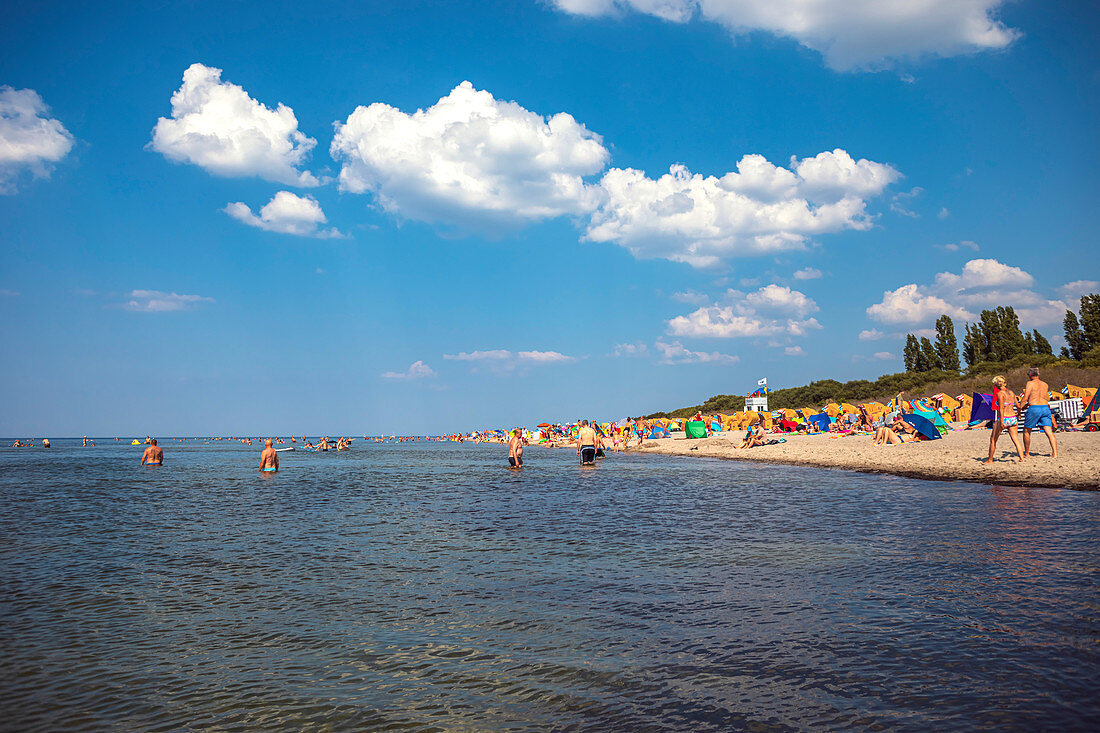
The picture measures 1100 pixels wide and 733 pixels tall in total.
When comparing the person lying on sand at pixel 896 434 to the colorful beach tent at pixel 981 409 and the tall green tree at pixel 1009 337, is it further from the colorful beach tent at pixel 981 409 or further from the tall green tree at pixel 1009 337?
the tall green tree at pixel 1009 337

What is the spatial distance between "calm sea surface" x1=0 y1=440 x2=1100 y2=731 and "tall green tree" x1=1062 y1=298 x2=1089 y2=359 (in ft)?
216

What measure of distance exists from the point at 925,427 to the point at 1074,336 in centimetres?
5126

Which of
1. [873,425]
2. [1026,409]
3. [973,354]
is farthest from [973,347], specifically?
[1026,409]

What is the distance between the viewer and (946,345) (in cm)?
Answer: 8350

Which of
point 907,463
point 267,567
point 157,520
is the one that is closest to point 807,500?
point 907,463

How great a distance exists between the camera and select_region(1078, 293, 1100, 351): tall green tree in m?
63.1

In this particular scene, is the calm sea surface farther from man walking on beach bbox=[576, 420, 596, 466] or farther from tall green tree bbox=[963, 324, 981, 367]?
Result: tall green tree bbox=[963, 324, 981, 367]

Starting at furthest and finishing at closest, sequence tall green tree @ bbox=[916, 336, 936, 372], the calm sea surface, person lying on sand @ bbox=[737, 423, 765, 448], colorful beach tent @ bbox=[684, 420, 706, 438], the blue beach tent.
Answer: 1. tall green tree @ bbox=[916, 336, 936, 372]
2. colorful beach tent @ bbox=[684, 420, 706, 438]
3. person lying on sand @ bbox=[737, 423, 765, 448]
4. the blue beach tent
5. the calm sea surface

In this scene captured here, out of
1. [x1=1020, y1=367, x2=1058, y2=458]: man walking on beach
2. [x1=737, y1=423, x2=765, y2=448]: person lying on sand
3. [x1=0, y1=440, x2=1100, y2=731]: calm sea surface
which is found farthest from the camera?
[x1=737, y1=423, x2=765, y2=448]: person lying on sand

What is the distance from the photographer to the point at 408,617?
24.7 feet

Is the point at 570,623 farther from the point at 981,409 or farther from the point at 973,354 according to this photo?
the point at 973,354

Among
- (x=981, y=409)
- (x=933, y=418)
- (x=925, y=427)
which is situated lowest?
(x=925, y=427)

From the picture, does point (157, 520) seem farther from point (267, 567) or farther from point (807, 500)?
point (807, 500)

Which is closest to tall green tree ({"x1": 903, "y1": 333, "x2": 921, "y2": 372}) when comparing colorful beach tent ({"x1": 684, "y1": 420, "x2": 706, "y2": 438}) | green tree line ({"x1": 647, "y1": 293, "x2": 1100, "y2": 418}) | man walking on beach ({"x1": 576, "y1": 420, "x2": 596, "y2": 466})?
green tree line ({"x1": 647, "y1": 293, "x2": 1100, "y2": 418})
